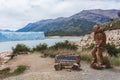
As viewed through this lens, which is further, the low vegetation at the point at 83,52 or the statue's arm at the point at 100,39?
the low vegetation at the point at 83,52

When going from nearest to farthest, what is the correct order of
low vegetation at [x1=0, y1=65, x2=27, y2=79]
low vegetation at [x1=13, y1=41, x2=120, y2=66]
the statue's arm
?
the statue's arm < low vegetation at [x1=0, y1=65, x2=27, y2=79] < low vegetation at [x1=13, y1=41, x2=120, y2=66]

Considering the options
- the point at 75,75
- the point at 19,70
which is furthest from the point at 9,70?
the point at 75,75

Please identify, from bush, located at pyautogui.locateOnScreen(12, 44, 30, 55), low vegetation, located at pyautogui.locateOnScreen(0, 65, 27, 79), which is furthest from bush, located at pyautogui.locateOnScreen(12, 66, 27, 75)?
bush, located at pyautogui.locateOnScreen(12, 44, 30, 55)

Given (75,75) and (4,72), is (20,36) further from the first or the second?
(75,75)

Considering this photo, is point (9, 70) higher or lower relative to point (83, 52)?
lower

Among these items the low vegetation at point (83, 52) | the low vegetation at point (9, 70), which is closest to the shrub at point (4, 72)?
the low vegetation at point (9, 70)

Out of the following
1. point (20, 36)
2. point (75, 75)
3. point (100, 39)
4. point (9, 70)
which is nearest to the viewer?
point (75, 75)

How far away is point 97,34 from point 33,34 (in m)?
74.6

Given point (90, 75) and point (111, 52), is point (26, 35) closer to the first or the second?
point (111, 52)

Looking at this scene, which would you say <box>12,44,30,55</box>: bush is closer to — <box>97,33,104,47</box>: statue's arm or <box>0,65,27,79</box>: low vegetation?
<box>0,65,27,79</box>: low vegetation

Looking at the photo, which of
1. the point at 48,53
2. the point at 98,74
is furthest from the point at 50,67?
the point at 48,53

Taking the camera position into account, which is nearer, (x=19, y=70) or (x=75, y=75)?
(x=75, y=75)

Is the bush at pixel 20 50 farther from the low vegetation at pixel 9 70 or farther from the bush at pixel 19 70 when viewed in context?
the bush at pixel 19 70

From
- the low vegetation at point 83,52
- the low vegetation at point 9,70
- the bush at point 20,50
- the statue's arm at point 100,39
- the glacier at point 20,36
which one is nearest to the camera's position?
the statue's arm at point 100,39
